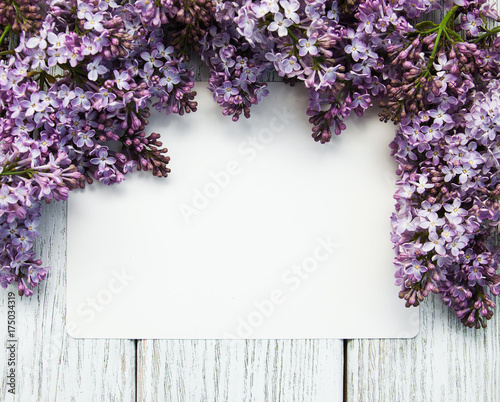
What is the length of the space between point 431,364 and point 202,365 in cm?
51

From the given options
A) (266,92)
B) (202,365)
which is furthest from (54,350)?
(266,92)

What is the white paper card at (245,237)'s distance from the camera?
112 centimetres

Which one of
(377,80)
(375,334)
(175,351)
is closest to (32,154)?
(175,351)

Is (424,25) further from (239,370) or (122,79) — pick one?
(239,370)

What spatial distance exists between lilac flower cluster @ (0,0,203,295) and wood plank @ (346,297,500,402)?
0.62 metres

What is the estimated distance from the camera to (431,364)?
45.5 inches

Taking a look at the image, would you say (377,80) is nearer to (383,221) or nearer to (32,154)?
(383,221)

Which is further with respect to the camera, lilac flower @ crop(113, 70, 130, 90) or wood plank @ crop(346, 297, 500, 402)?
wood plank @ crop(346, 297, 500, 402)

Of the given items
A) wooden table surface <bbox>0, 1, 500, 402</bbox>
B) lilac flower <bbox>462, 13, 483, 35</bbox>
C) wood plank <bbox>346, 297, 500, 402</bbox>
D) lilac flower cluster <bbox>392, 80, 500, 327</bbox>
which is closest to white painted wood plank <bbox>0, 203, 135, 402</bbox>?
wooden table surface <bbox>0, 1, 500, 402</bbox>

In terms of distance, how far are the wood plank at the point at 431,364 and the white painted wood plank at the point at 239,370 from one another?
57 millimetres

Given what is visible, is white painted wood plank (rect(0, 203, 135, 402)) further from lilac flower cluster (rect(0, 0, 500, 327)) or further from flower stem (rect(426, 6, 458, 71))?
flower stem (rect(426, 6, 458, 71))

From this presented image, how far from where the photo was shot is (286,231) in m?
1.13

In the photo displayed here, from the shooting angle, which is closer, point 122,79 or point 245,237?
point 122,79

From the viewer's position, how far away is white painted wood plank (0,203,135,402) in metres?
1.13
